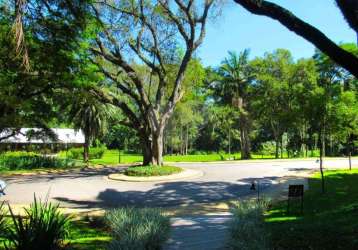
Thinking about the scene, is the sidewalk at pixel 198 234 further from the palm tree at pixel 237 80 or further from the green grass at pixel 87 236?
the palm tree at pixel 237 80

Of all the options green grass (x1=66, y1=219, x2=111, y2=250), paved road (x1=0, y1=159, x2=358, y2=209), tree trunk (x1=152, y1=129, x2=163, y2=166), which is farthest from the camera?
tree trunk (x1=152, y1=129, x2=163, y2=166)

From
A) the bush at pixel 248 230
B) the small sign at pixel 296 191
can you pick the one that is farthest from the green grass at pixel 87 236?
the small sign at pixel 296 191

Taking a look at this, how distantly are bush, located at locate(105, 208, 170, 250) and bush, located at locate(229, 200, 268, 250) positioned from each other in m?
1.21

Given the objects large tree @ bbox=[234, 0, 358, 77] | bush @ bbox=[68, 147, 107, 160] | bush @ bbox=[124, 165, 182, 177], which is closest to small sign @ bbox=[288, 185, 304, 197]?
large tree @ bbox=[234, 0, 358, 77]

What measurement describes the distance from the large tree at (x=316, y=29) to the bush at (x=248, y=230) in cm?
316

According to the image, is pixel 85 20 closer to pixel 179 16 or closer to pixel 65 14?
pixel 65 14

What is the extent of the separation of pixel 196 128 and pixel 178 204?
64.1 meters

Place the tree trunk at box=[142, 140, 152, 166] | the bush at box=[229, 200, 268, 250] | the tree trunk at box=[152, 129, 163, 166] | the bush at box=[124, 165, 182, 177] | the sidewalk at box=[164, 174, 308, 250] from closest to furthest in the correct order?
the bush at box=[229, 200, 268, 250] → the sidewalk at box=[164, 174, 308, 250] → the bush at box=[124, 165, 182, 177] → the tree trunk at box=[152, 129, 163, 166] → the tree trunk at box=[142, 140, 152, 166]

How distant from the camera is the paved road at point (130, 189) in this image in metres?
17.1

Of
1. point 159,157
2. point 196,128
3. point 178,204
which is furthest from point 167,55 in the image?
point 196,128

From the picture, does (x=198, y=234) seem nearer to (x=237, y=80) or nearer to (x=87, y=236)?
(x=87, y=236)

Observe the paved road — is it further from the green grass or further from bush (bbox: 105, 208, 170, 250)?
bush (bbox: 105, 208, 170, 250)

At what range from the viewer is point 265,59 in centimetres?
4962

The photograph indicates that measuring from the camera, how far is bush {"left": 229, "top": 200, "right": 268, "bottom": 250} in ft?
19.3
